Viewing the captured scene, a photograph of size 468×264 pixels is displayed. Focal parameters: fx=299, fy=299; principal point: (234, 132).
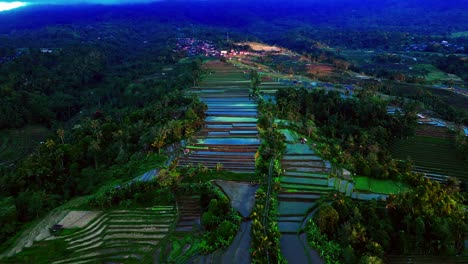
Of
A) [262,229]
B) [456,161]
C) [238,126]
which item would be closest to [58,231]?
[262,229]

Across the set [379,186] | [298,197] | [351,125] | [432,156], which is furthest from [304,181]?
[432,156]

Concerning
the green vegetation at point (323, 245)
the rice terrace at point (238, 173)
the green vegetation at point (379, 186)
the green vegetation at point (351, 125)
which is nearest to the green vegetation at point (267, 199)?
the rice terrace at point (238, 173)

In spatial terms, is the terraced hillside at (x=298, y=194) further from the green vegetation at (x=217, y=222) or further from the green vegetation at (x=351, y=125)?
the green vegetation at (x=217, y=222)

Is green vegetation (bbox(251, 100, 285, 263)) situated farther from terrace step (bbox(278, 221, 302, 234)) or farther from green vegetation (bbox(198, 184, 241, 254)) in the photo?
green vegetation (bbox(198, 184, 241, 254))

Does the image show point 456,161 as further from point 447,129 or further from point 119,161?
point 119,161

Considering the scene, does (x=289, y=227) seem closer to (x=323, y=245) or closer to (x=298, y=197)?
(x=323, y=245)

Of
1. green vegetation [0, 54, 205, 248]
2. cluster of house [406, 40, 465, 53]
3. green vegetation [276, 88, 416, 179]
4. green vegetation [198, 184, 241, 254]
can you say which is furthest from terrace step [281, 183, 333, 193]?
cluster of house [406, 40, 465, 53]
